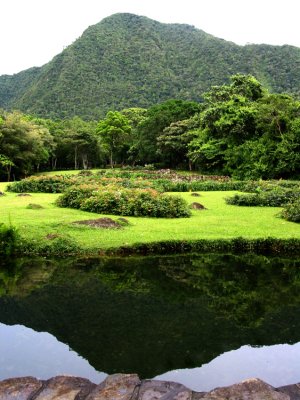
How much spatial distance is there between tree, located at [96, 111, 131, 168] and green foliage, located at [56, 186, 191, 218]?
3916 centimetres

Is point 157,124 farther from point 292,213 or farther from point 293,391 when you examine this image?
point 293,391

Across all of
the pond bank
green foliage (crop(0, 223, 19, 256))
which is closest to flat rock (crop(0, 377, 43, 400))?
the pond bank

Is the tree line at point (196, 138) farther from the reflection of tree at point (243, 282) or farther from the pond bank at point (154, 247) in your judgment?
the reflection of tree at point (243, 282)

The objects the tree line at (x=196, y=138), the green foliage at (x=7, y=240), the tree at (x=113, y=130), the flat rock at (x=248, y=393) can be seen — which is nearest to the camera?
the flat rock at (x=248, y=393)

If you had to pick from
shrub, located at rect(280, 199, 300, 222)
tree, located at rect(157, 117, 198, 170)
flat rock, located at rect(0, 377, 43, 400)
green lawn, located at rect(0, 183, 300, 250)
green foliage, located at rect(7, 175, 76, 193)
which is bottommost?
green foliage, located at rect(7, 175, 76, 193)

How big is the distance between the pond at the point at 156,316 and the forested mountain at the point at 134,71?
265 ft

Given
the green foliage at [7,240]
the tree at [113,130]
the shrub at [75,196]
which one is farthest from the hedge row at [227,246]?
the tree at [113,130]

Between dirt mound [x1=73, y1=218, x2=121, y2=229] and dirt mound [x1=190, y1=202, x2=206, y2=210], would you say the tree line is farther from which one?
dirt mound [x1=73, y1=218, x2=121, y2=229]

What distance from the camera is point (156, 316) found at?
920 centimetres

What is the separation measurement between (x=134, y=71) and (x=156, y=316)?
11029 centimetres

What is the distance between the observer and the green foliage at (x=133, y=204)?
19234 mm

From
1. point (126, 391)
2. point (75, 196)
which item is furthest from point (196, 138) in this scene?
point (126, 391)

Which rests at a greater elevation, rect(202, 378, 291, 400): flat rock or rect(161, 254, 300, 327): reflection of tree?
rect(202, 378, 291, 400): flat rock

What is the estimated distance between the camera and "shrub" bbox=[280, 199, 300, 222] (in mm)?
18078
